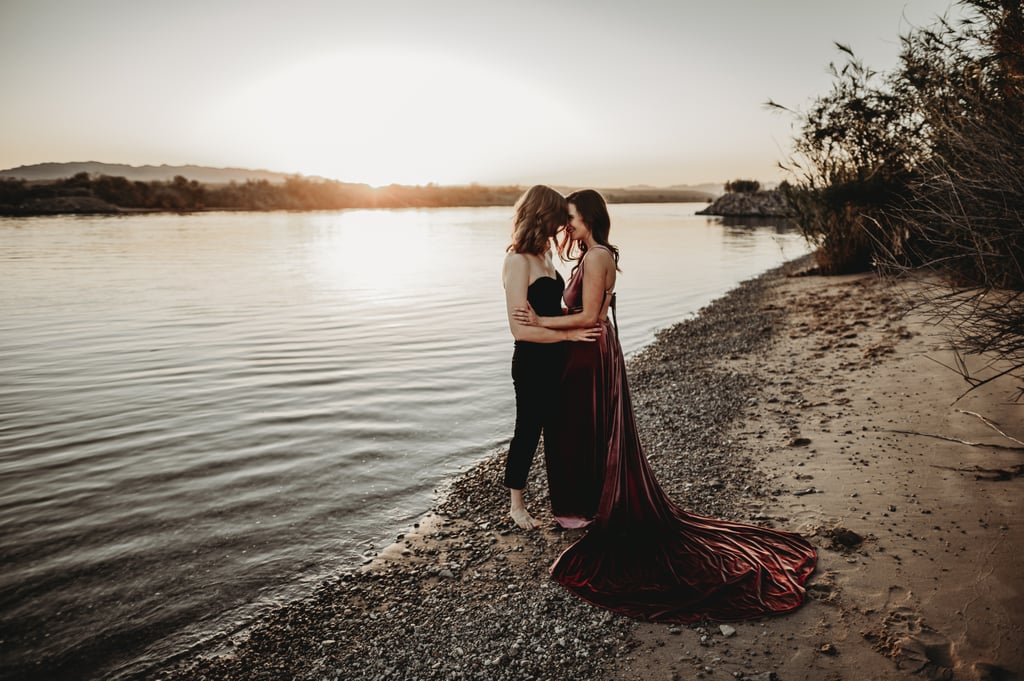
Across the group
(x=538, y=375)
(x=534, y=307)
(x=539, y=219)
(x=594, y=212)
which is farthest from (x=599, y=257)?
(x=538, y=375)

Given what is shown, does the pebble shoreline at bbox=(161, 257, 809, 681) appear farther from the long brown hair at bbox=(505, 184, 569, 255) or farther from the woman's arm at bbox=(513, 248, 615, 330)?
the long brown hair at bbox=(505, 184, 569, 255)

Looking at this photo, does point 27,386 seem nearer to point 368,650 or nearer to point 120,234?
point 368,650

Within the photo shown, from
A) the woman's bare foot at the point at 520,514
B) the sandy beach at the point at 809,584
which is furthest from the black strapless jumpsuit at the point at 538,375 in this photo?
the sandy beach at the point at 809,584

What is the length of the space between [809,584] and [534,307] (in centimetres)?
282

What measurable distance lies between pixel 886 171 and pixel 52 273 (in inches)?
1206

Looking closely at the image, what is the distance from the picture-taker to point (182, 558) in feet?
17.9

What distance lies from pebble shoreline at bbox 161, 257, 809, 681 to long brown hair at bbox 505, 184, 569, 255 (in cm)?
254

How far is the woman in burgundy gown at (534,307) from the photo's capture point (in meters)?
4.57

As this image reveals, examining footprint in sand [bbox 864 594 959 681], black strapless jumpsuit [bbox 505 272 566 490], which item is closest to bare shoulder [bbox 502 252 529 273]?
black strapless jumpsuit [bbox 505 272 566 490]

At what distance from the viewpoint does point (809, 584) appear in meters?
4.07

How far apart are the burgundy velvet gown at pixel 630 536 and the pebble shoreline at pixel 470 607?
268mm

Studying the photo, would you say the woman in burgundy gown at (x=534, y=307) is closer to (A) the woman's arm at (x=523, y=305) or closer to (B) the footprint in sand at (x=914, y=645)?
(A) the woman's arm at (x=523, y=305)

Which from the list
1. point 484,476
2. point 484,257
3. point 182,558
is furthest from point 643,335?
point 484,257

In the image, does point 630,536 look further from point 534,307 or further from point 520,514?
point 534,307
